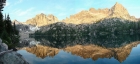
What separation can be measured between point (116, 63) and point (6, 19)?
8093 cm

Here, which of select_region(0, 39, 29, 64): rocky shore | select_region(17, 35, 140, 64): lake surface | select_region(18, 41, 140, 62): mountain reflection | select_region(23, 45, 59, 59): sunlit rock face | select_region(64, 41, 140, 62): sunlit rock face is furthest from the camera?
select_region(23, 45, 59, 59): sunlit rock face

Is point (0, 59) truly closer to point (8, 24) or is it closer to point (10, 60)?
point (10, 60)

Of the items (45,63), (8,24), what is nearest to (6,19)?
(8,24)

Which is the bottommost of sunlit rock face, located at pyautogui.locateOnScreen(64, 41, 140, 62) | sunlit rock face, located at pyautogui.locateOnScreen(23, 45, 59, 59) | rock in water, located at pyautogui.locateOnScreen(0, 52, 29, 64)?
sunlit rock face, located at pyautogui.locateOnScreen(23, 45, 59, 59)

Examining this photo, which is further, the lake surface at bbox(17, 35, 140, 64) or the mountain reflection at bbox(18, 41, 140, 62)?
the mountain reflection at bbox(18, 41, 140, 62)

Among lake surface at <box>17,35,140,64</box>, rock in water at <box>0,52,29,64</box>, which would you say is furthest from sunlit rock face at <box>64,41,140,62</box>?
rock in water at <box>0,52,29,64</box>

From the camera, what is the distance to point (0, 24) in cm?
8894

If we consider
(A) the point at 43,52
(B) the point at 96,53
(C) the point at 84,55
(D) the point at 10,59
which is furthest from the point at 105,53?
(D) the point at 10,59

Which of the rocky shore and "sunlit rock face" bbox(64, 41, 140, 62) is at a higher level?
the rocky shore

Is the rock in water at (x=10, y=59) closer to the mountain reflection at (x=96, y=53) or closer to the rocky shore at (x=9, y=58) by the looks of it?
the rocky shore at (x=9, y=58)

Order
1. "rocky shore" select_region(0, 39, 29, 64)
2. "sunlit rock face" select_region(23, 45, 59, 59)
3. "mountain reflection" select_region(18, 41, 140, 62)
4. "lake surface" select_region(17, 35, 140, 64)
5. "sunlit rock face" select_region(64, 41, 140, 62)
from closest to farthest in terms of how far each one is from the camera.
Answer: "rocky shore" select_region(0, 39, 29, 64)
"lake surface" select_region(17, 35, 140, 64)
"sunlit rock face" select_region(64, 41, 140, 62)
"mountain reflection" select_region(18, 41, 140, 62)
"sunlit rock face" select_region(23, 45, 59, 59)

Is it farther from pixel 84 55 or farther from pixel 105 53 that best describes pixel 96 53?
pixel 84 55

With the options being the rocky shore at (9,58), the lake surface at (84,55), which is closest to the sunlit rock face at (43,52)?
the lake surface at (84,55)

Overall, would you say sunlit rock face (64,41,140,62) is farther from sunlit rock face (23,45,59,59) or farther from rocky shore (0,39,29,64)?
rocky shore (0,39,29,64)
